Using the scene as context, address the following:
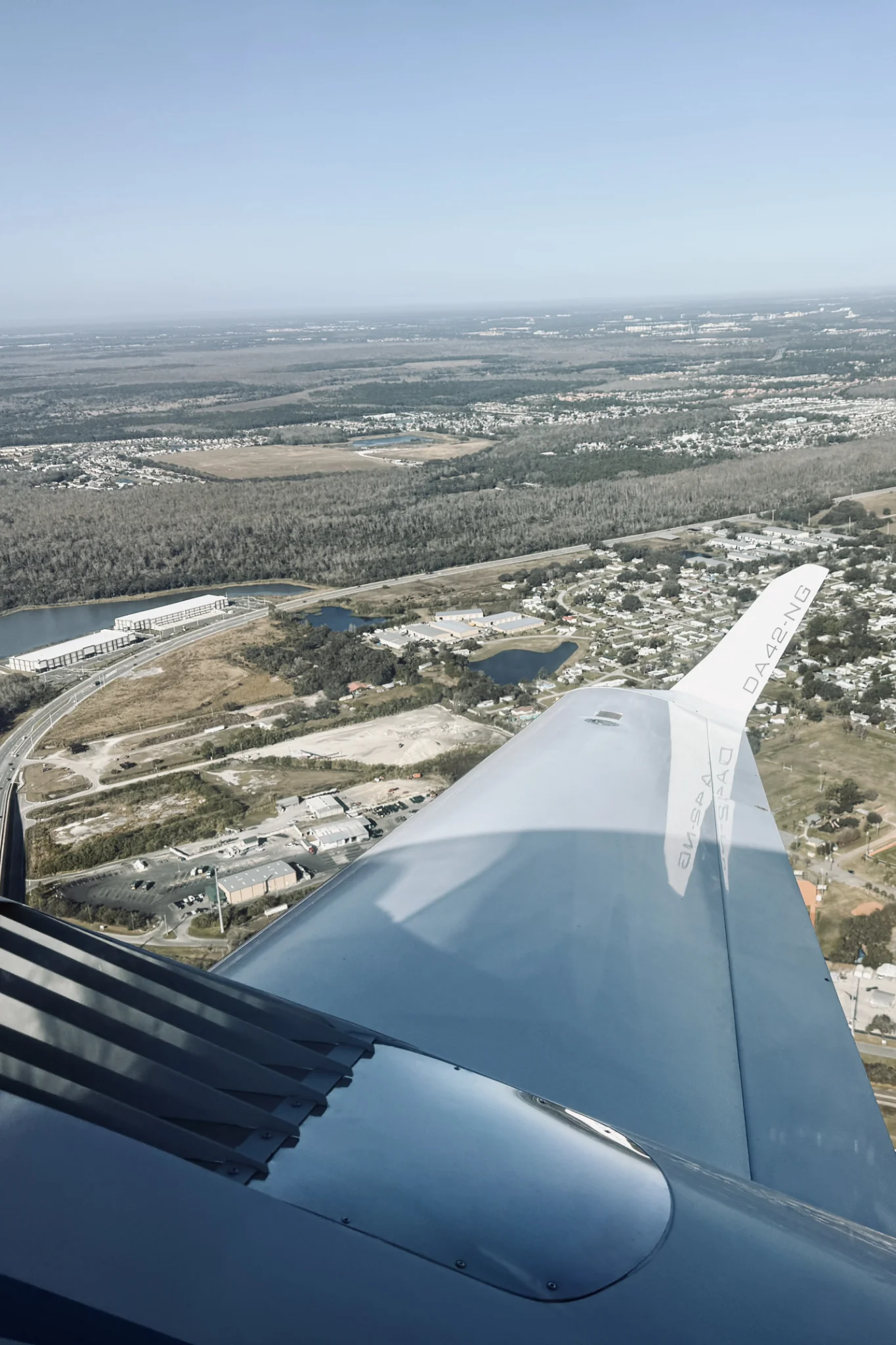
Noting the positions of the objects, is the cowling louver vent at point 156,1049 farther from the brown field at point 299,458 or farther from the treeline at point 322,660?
the brown field at point 299,458

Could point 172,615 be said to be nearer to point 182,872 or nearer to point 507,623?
point 507,623

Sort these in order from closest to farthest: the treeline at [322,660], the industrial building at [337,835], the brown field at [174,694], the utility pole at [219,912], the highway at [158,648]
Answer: the utility pole at [219,912]
the industrial building at [337,835]
the highway at [158,648]
the brown field at [174,694]
the treeline at [322,660]

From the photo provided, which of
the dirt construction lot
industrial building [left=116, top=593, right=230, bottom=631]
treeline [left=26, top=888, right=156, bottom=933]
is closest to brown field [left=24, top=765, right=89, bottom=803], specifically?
the dirt construction lot

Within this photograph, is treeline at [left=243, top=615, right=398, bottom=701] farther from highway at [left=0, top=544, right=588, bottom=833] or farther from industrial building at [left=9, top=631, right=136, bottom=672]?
industrial building at [left=9, top=631, right=136, bottom=672]

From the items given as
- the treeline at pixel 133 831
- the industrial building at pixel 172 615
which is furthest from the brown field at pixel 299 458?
the treeline at pixel 133 831

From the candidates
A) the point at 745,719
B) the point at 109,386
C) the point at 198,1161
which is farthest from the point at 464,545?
the point at 109,386
